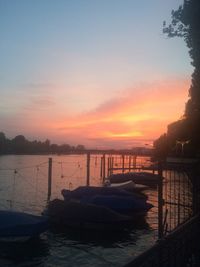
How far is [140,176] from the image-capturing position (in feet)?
174

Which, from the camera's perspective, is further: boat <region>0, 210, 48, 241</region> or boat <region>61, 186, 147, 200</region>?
boat <region>61, 186, 147, 200</region>

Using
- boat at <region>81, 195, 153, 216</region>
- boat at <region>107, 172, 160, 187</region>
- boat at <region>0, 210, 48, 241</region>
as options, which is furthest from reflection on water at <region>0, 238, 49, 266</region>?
boat at <region>107, 172, 160, 187</region>

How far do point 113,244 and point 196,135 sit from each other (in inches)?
292

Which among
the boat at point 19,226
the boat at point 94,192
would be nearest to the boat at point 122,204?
the boat at point 94,192

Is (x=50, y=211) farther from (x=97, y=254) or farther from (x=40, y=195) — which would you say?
(x=40, y=195)

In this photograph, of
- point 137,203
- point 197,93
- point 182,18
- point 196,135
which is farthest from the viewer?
point 137,203

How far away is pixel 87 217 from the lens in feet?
78.6

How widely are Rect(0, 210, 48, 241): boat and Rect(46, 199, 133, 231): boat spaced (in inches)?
146

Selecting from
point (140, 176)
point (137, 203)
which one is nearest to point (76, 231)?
point (137, 203)

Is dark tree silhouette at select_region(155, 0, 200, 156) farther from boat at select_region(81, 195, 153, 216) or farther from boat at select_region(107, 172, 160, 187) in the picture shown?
boat at select_region(107, 172, 160, 187)

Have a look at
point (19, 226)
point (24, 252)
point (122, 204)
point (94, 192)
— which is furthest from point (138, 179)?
point (24, 252)

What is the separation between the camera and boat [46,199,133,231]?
23844 millimetres

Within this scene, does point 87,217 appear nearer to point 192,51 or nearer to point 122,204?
point 122,204

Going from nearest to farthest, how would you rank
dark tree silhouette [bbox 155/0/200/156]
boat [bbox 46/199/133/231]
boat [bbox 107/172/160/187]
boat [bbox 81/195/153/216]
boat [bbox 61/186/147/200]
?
dark tree silhouette [bbox 155/0/200/156] < boat [bbox 46/199/133/231] < boat [bbox 81/195/153/216] < boat [bbox 61/186/147/200] < boat [bbox 107/172/160/187]
